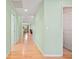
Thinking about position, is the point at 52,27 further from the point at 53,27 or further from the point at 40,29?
the point at 40,29

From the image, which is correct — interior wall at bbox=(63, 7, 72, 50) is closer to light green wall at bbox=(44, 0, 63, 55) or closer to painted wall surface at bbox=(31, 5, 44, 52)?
painted wall surface at bbox=(31, 5, 44, 52)

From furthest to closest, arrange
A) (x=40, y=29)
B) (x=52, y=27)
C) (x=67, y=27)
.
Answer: (x=67, y=27)
(x=40, y=29)
(x=52, y=27)

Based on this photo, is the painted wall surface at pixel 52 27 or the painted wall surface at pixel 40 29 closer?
the painted wall surface at pixel 52 27

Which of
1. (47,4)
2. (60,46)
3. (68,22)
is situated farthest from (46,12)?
(68,22)

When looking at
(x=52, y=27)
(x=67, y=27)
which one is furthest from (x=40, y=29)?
(x=52, y=27)

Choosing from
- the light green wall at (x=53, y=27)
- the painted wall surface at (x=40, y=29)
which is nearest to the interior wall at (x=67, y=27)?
the painted wall surface at (x=40, y=29)

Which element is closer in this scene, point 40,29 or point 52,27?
point 52,27

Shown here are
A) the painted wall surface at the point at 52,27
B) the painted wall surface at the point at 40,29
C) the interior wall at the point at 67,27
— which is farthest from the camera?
the interior wall at the point at 67,27

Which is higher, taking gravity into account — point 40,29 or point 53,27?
point 53,27

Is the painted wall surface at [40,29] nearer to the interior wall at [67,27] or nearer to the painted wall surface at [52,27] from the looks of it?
the painted wall surface at [52,27]

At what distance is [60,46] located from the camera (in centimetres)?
Answer: 580
